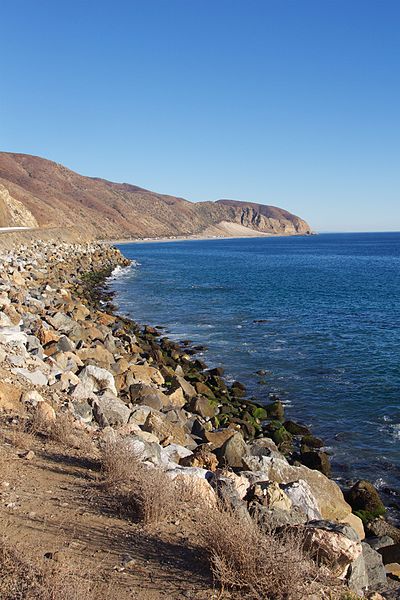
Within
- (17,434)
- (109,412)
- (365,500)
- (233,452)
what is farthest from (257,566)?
(365,500)

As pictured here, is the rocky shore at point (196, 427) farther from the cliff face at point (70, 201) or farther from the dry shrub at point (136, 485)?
the cliff face at point (70, 201)

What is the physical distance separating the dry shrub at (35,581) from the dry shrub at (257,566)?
1.05 metres

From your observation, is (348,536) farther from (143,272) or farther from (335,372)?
(143,272)

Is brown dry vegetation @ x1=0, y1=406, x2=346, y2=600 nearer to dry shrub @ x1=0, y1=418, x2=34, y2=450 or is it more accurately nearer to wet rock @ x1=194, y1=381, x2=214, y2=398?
dry shrub @ x1=0, y1=418, x2=34, y2=450

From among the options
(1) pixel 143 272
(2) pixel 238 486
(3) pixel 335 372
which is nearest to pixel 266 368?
(3) pixel 335 372

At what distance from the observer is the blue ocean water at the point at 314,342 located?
1366 centimetres

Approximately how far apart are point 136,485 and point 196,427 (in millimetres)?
6168

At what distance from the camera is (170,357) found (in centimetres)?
2042

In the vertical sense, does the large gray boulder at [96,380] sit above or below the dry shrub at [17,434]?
below

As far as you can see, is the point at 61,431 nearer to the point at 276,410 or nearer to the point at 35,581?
the point at 35,581

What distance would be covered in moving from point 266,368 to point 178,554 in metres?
15.0

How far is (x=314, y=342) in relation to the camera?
23.5m

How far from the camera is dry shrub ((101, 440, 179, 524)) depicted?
17.2ft

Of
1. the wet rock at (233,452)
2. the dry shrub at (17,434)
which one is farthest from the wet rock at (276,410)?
the dry shrub at (17,434)
